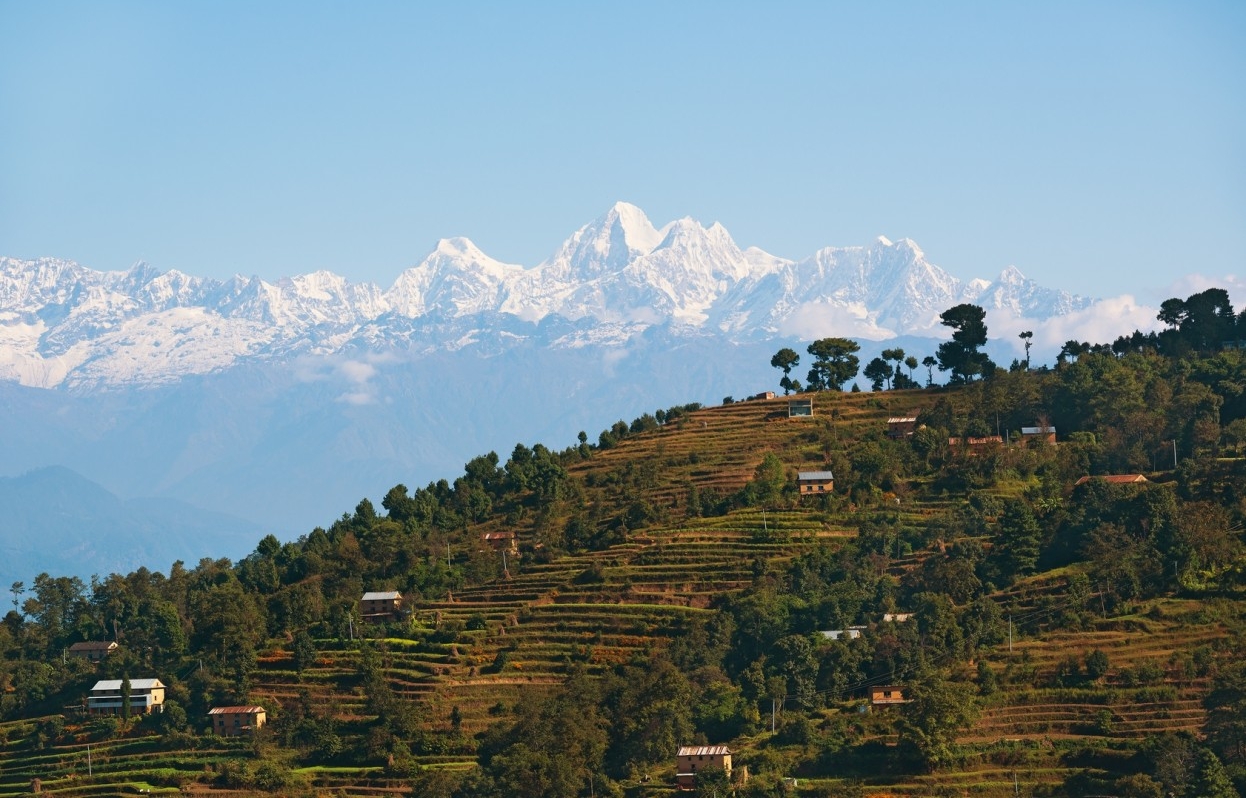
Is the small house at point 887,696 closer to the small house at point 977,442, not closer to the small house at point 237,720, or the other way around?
the small house at point 977,442

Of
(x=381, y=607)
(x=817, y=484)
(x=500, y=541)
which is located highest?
(x=817, y=484)

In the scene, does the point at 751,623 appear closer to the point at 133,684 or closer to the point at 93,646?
the point at 133,684

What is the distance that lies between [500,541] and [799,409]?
63.9 feet

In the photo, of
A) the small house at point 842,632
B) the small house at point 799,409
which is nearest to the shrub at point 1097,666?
the small house at point 842,632

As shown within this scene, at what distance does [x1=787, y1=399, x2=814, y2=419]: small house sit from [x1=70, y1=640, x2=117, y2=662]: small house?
36.5m

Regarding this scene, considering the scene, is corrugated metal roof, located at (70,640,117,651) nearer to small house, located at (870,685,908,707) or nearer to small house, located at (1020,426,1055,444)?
small house, located at (870,685,908,707)

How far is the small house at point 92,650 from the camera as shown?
8562 centimetres

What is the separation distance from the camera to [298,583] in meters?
85.9

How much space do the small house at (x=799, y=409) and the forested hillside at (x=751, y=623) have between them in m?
1.65

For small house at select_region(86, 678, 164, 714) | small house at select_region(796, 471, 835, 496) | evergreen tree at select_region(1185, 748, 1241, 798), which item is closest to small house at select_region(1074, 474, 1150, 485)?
small house at select_region(796, 471, 835, 496)

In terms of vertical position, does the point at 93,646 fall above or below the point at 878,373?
below

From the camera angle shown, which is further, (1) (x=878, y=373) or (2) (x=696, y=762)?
(1) (x=878, y=373)

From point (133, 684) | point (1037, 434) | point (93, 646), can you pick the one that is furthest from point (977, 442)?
point (93, 646)

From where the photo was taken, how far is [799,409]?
98250 millimetres
